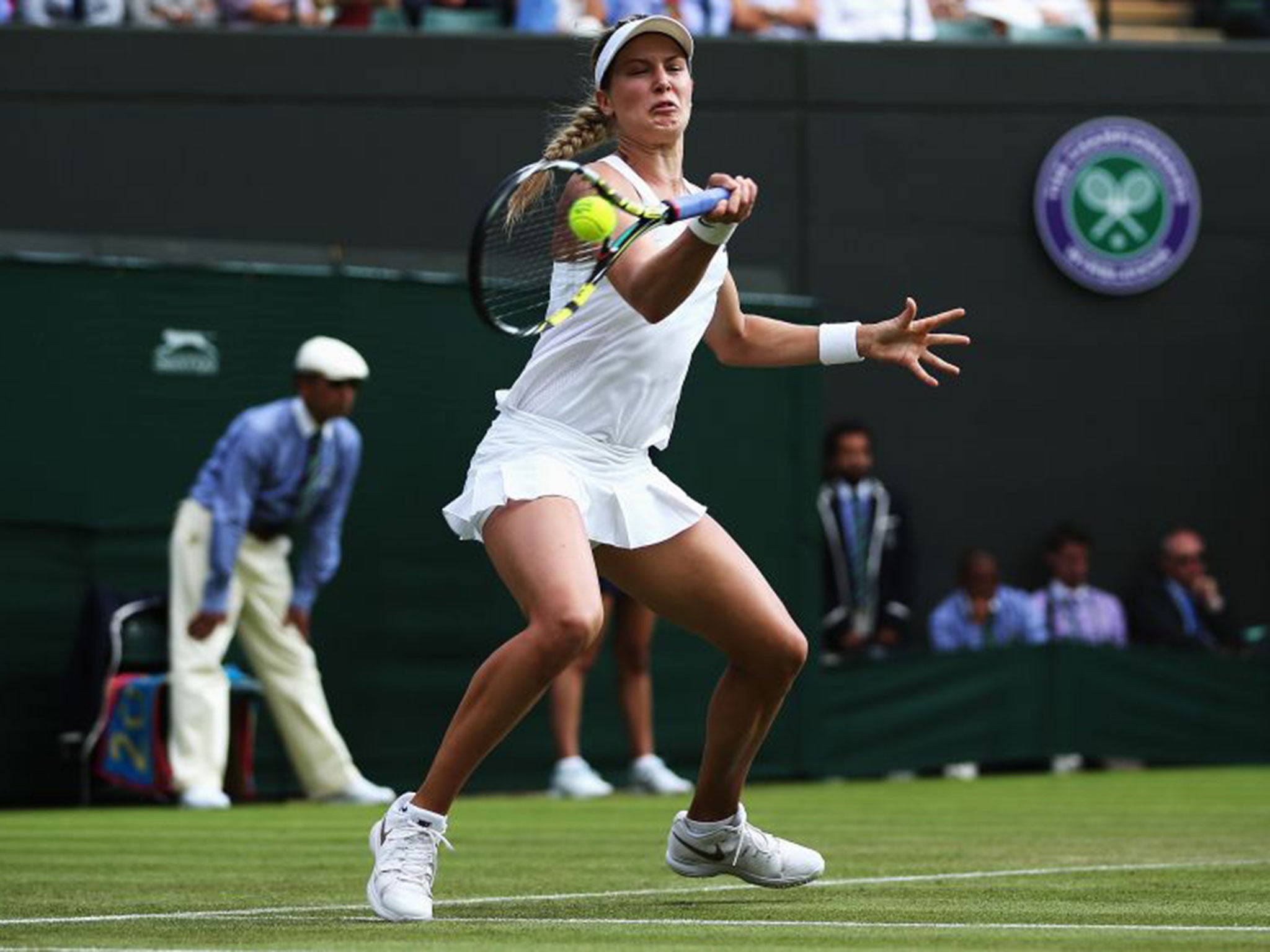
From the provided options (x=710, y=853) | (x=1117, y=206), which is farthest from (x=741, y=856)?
(x=1117, y=206)

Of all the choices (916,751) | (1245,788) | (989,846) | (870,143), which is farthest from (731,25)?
(989,846)

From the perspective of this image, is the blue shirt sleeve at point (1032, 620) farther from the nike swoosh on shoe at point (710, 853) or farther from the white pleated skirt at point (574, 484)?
the white pleated skirt at point (574, 484)

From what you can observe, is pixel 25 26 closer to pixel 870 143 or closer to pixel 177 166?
pixel 177 166

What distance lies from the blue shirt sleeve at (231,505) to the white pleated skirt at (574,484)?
5817 mm

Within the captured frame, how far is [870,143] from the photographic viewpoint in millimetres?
17438

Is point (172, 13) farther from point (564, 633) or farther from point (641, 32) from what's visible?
point (564, 633)

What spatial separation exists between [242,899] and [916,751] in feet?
30.5

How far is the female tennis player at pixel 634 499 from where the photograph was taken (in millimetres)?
6293

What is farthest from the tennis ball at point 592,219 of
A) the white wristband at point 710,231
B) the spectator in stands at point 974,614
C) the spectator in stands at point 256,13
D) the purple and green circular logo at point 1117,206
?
the purple and green circular logo at point 1117,206

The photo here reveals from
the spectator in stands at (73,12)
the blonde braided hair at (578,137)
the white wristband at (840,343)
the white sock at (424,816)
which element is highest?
the spectator in stands at (73,12)

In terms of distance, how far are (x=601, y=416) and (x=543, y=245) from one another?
42 centimetres

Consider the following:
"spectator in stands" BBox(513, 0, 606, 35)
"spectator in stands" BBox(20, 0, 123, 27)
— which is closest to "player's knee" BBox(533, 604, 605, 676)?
"spectator in stands" BBox(20, 0, 123, 27)

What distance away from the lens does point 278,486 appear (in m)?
12.6

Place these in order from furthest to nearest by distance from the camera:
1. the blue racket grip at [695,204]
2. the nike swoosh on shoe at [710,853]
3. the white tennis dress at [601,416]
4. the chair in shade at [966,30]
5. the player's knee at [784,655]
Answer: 1. the chair in shade at [966,30]
2. the nike swoosh on shoe at [710,853]
3. the player's knee at [784,655]
4. the white tennis dress at [601,416]
5. the blue racket grip at [695,204]
